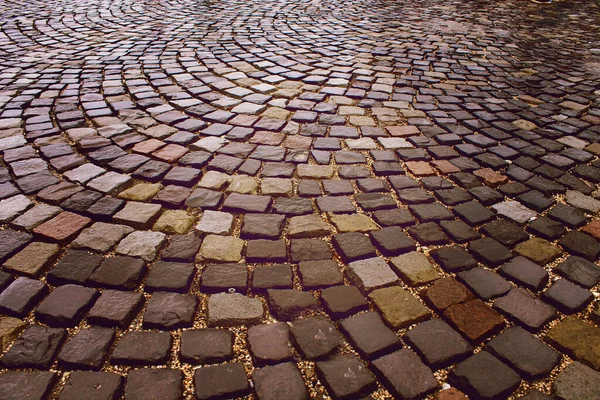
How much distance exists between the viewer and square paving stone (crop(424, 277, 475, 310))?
1.99m

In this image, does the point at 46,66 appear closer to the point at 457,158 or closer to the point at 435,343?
the point at 457,158

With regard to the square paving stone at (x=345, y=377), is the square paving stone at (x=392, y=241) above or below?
above

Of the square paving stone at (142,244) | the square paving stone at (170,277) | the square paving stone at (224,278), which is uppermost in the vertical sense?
the square paving stone at (142,244)

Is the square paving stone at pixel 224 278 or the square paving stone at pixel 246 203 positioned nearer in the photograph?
the square paving stone at pixel 224 278

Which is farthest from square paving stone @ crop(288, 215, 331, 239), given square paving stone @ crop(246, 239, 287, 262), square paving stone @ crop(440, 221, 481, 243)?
square paving stone @ crop(440, 221, 481, 243)

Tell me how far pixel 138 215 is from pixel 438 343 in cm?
200

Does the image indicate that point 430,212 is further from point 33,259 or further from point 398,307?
point 33,259

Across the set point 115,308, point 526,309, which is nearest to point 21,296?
point 115,308

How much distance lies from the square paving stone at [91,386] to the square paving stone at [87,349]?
44 millimetres

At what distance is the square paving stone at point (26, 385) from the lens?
1504 millimetres

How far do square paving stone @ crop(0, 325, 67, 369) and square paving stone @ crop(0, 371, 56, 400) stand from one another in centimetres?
4

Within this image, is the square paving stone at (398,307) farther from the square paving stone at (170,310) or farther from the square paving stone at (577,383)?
the square paving stone at (170,310)

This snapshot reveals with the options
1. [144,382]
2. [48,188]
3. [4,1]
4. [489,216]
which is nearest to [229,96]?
[48,188]

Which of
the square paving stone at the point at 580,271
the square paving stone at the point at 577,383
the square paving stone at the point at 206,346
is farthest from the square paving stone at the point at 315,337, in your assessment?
the square paving stone at the point at 580,271
